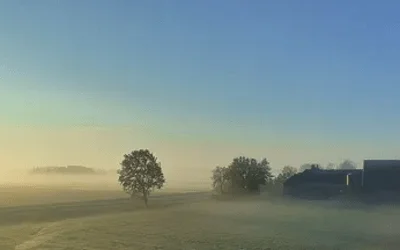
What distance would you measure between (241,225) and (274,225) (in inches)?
120

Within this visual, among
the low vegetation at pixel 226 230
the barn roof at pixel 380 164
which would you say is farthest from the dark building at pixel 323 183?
the low vegetation at pixel 226 230

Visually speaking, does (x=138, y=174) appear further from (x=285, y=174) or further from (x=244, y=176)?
(x=285, y=174)

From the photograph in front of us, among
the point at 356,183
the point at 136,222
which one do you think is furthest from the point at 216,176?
the point at 136,222

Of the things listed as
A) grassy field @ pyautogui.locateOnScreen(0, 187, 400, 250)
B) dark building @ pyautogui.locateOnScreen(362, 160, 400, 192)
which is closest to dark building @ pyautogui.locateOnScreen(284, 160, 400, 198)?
dark building @ pyautogui.locateOnScreen(362, 160, 400, 192)

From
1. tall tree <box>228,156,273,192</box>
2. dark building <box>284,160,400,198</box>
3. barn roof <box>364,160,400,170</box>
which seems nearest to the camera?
dark building <box>284,160,400,198</box>

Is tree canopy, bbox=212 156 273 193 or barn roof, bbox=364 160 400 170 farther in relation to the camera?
tree canopy, bbox=212 156 273 193

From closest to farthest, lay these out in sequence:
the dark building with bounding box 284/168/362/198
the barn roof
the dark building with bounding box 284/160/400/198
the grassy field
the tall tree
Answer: the grassy field < the dark building with bounding box 284/160/400/198 < the barn roof < the dark building with bounding box 284/168/362/198 < the tall tree

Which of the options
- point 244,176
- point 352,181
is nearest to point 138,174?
point 244,176

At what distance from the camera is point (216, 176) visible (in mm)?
107125

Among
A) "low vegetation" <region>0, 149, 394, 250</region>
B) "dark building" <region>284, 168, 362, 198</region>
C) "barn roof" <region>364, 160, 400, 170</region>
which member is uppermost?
"barn roof" <region>364, 160, 400, 170</region>

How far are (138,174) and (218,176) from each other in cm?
2473

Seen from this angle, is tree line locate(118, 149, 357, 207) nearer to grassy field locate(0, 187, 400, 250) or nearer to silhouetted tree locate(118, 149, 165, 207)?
silhouetted tree locate(118, 149, 165, 207)

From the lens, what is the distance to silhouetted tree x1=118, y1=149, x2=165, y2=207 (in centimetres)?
8631

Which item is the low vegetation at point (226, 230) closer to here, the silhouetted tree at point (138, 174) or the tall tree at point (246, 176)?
the silhouetted tree at point (138, 174)
